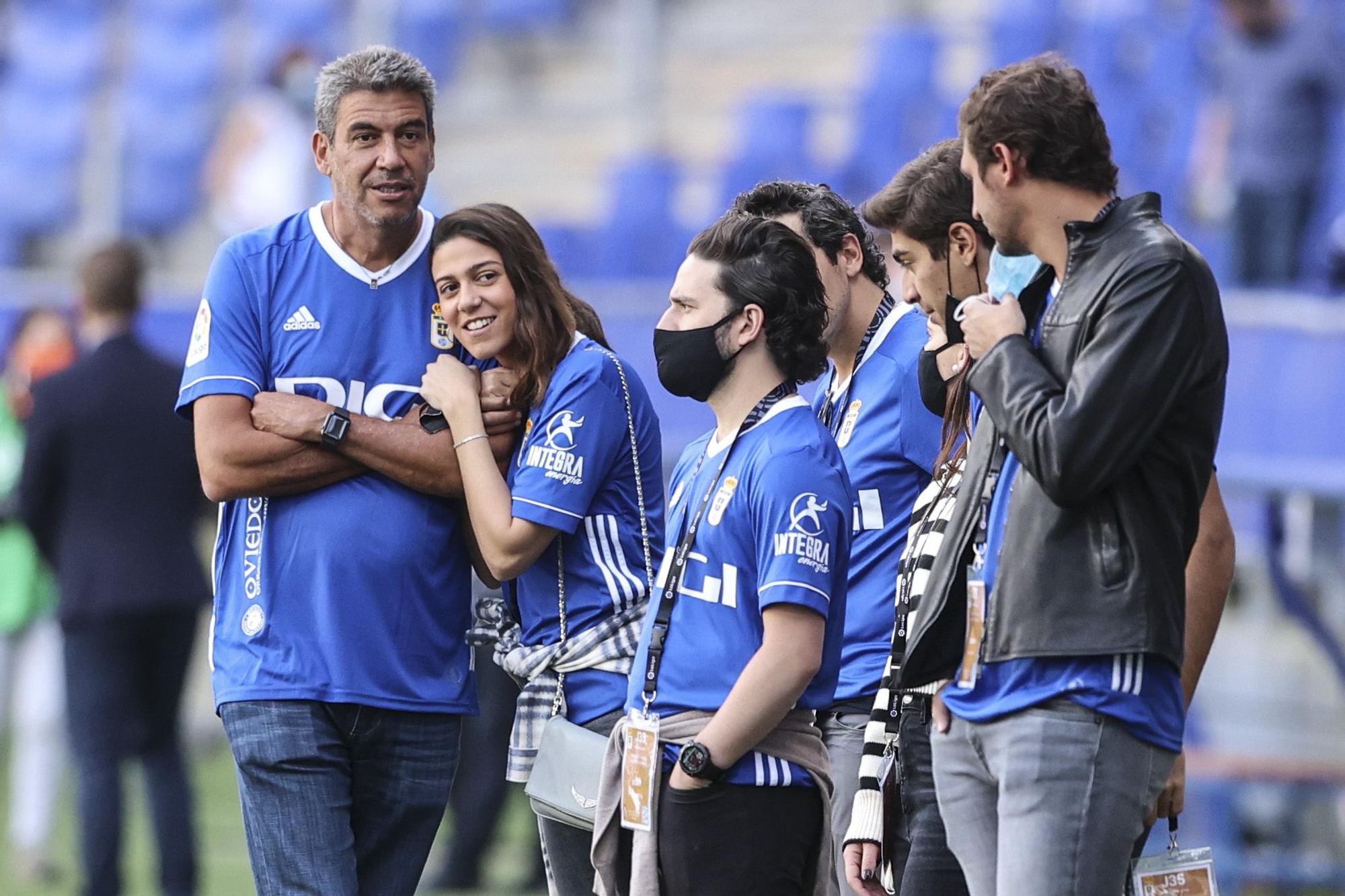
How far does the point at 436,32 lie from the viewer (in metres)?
14.2

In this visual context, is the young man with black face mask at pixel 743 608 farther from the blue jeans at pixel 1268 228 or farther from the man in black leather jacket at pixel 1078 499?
the blue jeans at pixel 1268 228

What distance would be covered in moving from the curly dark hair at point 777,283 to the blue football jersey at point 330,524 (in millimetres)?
594

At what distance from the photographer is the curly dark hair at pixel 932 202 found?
3.25 meters

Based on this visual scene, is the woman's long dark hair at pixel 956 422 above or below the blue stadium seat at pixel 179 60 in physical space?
below

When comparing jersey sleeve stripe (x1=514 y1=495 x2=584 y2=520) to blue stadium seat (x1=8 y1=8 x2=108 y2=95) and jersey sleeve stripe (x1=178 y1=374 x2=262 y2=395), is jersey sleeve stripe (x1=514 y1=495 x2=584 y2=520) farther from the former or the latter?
blue stadium seat (x1=8 y1=8 x2=108 y2=95)

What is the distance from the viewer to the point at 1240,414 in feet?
22.0

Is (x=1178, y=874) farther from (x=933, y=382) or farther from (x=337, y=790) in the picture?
(x=337, y=790)

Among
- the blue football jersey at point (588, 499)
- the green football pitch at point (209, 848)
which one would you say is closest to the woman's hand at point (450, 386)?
the blue football jersey at point (588, 499)

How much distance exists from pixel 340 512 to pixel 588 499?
0.45 metres

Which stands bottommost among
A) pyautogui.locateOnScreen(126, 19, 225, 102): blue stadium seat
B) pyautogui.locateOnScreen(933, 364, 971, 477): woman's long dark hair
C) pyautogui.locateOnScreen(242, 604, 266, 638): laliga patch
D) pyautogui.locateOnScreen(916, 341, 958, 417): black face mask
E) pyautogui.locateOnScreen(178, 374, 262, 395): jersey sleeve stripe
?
pyautogui.locateOnScreen(242, 604, 266, 638): laliga patch

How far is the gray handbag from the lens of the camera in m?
3.22

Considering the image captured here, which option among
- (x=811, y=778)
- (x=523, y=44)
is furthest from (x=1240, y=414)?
(x=523, y=44)

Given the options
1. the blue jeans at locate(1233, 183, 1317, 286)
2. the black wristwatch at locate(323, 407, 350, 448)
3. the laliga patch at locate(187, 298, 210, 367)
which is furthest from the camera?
the blue jeans at locate(1233, 183, 1317, 286)

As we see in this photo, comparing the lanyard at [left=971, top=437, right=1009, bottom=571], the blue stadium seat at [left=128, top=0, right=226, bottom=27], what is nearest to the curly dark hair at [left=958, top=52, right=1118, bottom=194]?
the lanyard at [left=971, top=437, right=1009, bottom=571]
